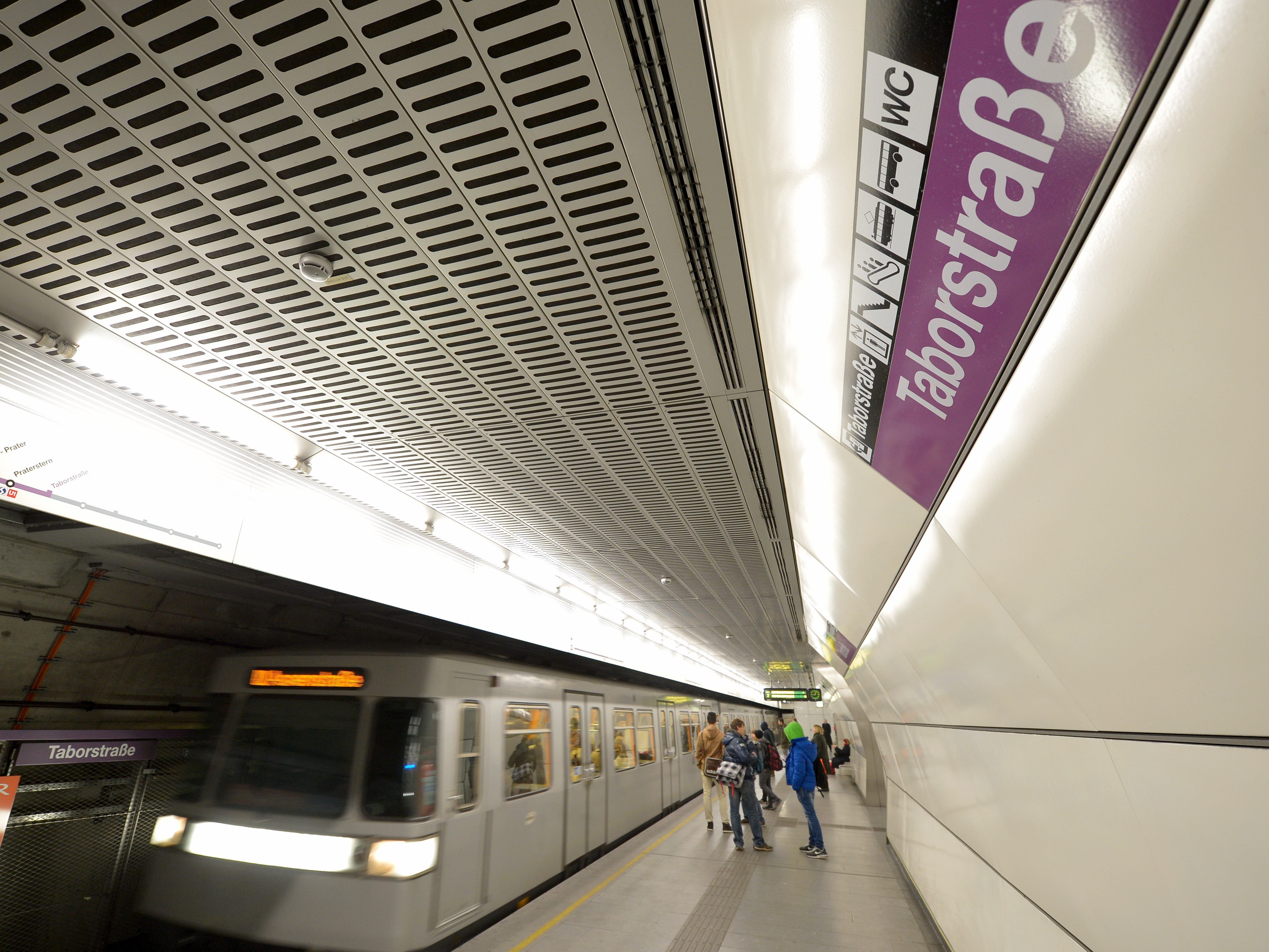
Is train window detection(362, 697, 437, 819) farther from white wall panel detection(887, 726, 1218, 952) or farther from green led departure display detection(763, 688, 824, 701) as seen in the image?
green led departure display detection(763, 688, 824, 701)

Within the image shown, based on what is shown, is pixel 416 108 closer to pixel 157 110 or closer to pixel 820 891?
pixel 157 110

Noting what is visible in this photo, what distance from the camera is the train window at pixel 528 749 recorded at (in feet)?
20.2

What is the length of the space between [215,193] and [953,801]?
17.6 feet

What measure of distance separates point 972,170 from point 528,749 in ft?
21.4

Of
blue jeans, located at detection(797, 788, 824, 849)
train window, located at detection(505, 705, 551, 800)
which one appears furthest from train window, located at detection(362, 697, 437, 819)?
blue jeans, located at detection(797, 788, 824, 849)

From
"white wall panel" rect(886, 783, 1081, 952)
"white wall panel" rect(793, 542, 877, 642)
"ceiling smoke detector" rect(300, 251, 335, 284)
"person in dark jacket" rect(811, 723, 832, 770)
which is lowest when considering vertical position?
"white wall panel" rect(886, 783, 1081, 952)

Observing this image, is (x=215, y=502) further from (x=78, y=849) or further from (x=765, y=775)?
(x=765, y=775)

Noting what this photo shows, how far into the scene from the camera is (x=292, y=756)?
198 inches

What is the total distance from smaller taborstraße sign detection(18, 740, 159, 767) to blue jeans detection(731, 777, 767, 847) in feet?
22.1

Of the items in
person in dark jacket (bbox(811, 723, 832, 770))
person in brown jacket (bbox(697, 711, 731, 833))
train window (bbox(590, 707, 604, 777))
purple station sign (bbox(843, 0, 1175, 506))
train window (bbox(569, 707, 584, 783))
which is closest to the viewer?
purple station sign (bbox(843, 0, 1175, 506))

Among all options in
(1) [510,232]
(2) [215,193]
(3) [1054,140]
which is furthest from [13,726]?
(3) [1054,140]

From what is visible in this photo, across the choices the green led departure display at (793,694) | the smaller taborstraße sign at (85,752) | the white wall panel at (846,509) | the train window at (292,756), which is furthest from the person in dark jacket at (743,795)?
the green led departure display at (793,694)

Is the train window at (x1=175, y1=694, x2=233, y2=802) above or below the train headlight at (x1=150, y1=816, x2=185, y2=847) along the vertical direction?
above

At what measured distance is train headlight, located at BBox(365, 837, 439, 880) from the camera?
447 cm
